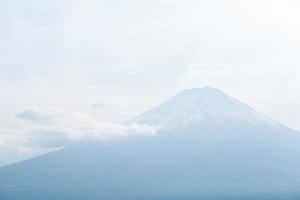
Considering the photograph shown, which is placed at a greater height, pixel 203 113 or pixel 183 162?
pixel 203 113

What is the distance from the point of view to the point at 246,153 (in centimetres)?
13175

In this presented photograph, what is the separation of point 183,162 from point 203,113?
14.6 meters

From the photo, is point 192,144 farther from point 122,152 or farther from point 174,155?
point 122,152

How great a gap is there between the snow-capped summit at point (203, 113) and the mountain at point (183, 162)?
20cm

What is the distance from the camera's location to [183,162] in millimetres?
130750

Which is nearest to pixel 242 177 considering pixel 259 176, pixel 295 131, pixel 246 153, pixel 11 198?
pixel 259 176

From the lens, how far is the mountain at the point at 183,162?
112812 millimetres

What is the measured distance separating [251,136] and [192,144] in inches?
469

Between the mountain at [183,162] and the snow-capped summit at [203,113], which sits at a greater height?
the snow-capped summit at [203,113]

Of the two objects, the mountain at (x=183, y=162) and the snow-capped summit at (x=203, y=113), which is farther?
the snow-capped summit at (x=203, y=113)

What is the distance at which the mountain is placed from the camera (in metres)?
113

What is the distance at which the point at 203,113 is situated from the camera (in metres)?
141

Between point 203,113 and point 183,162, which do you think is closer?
point 183,162

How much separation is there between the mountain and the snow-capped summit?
205mm
